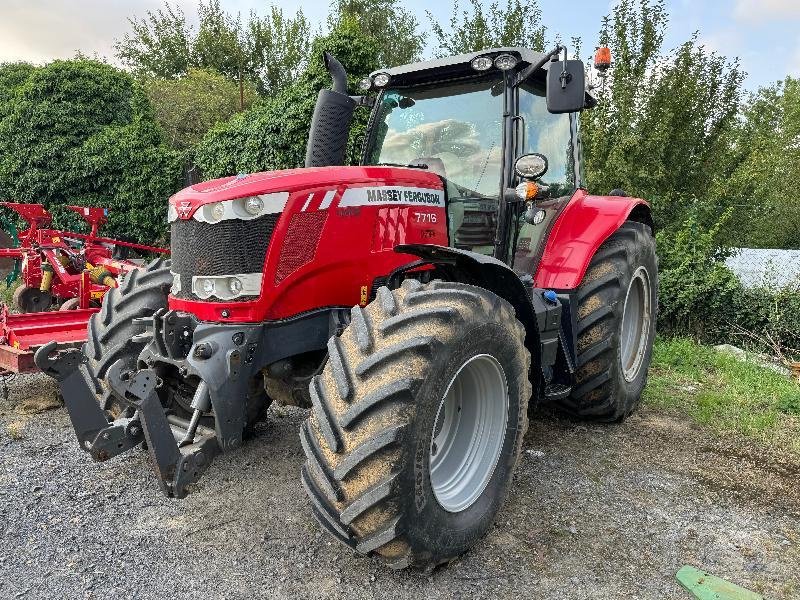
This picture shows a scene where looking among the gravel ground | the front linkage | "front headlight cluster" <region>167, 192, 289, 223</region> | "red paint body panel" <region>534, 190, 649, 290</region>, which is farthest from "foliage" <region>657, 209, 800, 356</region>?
the front linkage

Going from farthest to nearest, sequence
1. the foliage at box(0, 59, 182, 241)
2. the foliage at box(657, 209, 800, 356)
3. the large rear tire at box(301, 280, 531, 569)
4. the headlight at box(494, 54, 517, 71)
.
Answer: the foliage at box(0, 59, 182, 241) → the foliage at box(657, 209, 800, 356) → the headlight at box(494, 54, 517, 71) → the large rear tire at box(301, 280, 531, 569)

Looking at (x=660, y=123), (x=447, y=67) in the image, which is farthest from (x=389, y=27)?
(x=447, y=67)

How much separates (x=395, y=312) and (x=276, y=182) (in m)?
0.84

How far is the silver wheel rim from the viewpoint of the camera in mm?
4484

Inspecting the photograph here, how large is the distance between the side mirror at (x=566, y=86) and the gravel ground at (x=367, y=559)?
1.96m

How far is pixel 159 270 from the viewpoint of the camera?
142 inches

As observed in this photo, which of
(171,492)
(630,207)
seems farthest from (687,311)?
(171,492)

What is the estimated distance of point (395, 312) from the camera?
2.34 metres

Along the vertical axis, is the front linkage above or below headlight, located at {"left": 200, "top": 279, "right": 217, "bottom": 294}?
below

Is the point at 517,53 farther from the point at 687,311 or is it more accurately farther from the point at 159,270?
the point at 687,311

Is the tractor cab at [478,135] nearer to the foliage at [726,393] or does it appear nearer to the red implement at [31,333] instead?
the foliage at [726,393]

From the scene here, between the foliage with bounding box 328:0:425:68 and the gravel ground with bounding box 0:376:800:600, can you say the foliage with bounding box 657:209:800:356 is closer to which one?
the gravel ground with bounding box 0:376:800:600

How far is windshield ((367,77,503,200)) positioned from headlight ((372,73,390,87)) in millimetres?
91

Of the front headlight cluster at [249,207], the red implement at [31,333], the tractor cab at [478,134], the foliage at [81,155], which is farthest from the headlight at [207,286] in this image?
the foliage at [81,155]
